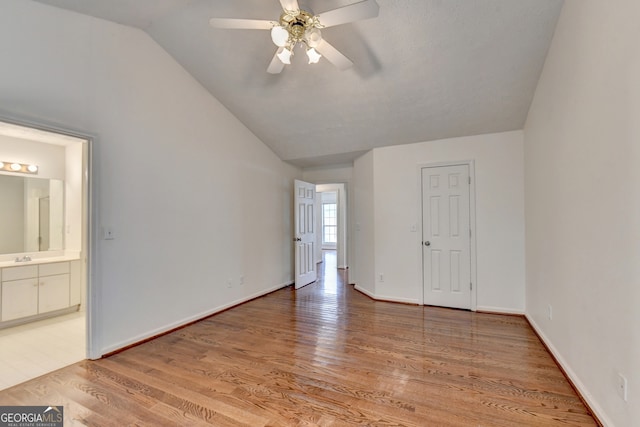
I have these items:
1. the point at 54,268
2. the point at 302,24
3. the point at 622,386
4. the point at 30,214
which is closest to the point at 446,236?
the point at 622,386

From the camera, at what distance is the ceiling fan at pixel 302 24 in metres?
1.87

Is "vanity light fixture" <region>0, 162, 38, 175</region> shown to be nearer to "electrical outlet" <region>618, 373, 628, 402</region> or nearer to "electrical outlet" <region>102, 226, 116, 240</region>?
"electrical outlet" <region>102, 226, 116, 240</region>

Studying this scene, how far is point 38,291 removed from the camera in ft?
11.2

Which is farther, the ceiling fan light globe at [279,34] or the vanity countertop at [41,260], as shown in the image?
the vanity countertop at [41,260]

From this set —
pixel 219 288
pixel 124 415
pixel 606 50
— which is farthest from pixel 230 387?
pixel 606 50

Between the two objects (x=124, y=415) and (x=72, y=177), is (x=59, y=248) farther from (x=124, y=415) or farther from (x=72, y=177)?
(x=124, y=415)

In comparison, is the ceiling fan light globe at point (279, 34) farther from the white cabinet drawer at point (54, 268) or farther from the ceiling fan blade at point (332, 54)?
the white cabinet drawer at point (54, 268)

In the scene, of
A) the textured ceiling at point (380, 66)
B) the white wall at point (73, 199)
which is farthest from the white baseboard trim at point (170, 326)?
the textured ceiling at point (380, 66)

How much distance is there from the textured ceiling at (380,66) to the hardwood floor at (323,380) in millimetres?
2524

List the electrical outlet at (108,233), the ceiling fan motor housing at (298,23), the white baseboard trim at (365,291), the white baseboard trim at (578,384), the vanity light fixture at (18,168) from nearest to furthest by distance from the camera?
the white baseboard trim at (578,384) → the ceiling fan motor housing at (298,23) → the electrical outlet at (108,233) → the vanity light fixture at (18,168) → the white baseboard trim at (365,291)

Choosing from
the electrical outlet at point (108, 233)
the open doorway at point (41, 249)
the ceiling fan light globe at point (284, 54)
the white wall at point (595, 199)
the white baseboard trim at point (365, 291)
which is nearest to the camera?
the white wall at point (595, 199)

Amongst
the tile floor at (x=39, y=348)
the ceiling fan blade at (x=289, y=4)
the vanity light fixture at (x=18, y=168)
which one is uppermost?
the ceiling fan blade at (x=289, y=4)

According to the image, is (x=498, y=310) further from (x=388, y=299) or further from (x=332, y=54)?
(x=332, y=54)

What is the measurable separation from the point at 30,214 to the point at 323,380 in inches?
169
